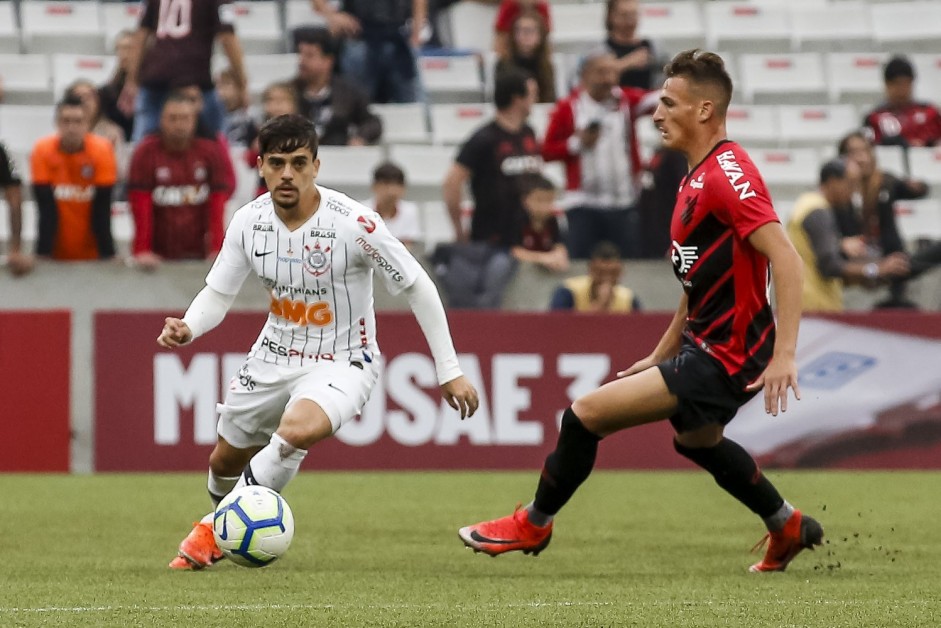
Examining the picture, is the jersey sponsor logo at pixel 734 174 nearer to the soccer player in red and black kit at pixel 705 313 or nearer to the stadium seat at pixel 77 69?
the soccer player in red and black kit at pixel 705 313

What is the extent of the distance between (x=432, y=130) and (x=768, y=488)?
30.5ft

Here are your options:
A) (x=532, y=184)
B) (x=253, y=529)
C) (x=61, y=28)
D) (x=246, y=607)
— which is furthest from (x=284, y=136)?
(x=61, y=28)

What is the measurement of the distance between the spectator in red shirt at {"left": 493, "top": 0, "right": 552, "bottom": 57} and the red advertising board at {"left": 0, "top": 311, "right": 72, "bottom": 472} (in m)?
4.75

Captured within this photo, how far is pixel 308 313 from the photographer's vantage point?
7.10 meters

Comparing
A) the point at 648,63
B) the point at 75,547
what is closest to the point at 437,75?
the point at 648,63

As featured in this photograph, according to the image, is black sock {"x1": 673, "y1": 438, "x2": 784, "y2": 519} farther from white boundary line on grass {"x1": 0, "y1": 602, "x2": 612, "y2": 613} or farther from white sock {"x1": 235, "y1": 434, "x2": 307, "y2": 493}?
white sock {"x1": 235, "y1": 434, "x2": 307, "y2": 493}

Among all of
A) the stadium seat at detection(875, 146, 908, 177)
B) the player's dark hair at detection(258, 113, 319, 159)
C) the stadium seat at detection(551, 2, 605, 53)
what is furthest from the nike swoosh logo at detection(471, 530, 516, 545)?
the stadium seat at detection(551, 2, 605, 53)

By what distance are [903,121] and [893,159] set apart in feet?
1.19

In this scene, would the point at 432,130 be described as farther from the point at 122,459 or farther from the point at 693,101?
the point at 693,101

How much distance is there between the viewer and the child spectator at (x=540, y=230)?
41.6 feet

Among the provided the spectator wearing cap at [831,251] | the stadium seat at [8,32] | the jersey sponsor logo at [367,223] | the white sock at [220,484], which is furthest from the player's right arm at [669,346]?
the stadium seat at [8,32]

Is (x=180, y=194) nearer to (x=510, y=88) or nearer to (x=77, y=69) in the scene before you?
(x=510, y=88)

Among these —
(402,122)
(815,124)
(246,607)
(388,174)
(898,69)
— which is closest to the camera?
(246,607)

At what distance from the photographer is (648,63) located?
1455 cm
